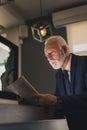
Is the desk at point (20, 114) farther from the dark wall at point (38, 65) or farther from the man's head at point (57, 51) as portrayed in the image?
the dark wall at point (38, 65)

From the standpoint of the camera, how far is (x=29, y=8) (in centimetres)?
281

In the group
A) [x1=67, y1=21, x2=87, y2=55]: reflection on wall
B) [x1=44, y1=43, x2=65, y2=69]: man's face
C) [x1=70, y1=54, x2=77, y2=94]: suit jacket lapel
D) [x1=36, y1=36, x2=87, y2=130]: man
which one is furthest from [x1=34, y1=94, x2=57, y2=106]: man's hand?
[x1=67, y1=21, x2=87, y2=55]: reflection on wall

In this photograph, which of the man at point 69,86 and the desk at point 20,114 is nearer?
the desk at point 20,114

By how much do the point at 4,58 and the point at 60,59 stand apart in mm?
599

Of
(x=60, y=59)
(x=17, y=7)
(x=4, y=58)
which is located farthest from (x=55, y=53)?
(x=17, y=7)

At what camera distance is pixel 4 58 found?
6.35 ft

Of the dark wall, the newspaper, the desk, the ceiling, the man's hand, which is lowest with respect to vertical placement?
the desk

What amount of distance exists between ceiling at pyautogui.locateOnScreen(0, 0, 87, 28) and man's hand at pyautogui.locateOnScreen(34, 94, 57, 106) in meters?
1.69

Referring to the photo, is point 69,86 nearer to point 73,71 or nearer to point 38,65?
point 73,71

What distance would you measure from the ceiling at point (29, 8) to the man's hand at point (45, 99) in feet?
5.55

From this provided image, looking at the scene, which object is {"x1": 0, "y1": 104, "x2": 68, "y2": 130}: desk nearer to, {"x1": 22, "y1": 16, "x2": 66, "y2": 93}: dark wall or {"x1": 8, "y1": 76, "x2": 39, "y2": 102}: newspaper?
{"x1": 8, "y1": 76, "x2": 39, "y2": 102}: newspaper

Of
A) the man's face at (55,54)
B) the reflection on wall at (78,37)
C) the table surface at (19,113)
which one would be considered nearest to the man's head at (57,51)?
the man's face at (55,54)

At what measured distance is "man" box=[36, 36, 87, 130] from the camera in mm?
1167

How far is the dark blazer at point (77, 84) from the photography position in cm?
120
